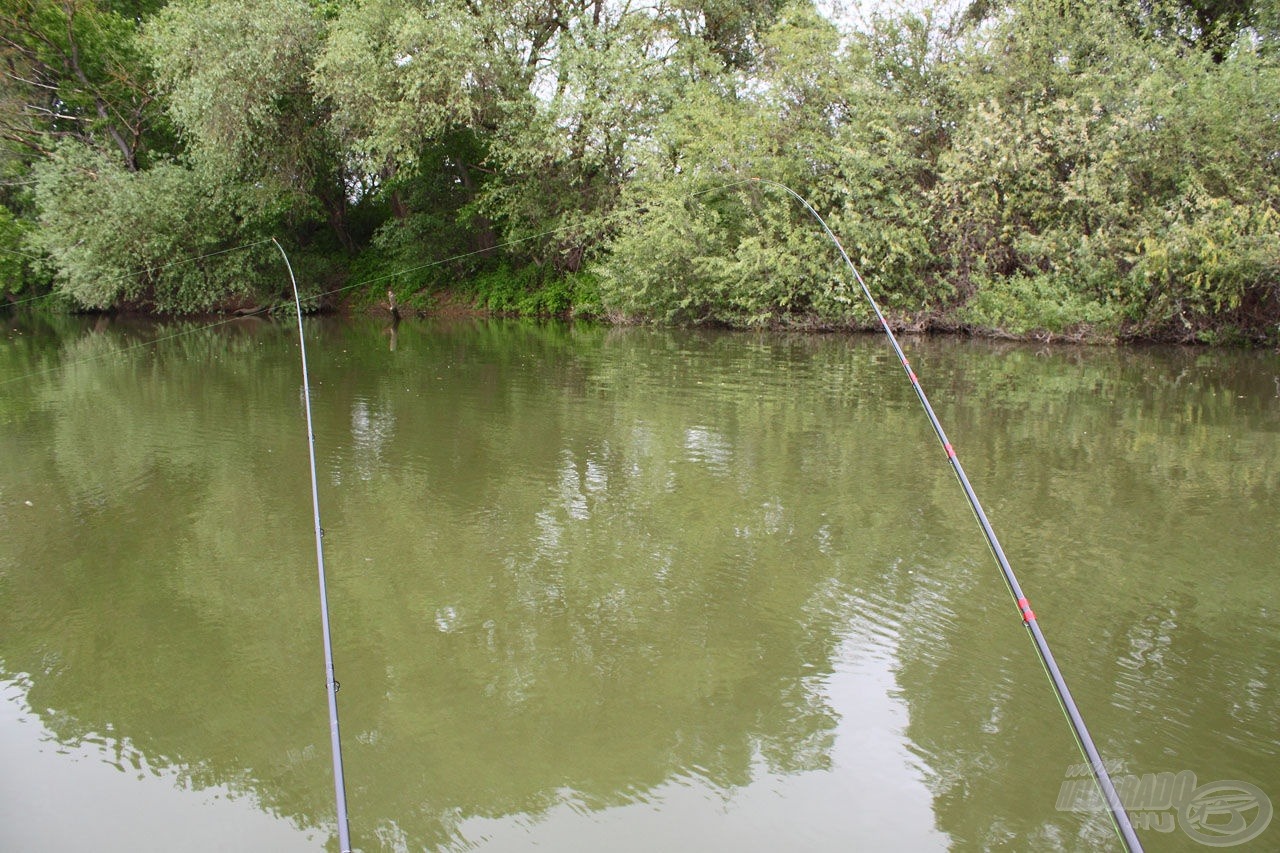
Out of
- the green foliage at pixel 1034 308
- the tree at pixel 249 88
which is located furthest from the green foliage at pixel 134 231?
the green foliage at pixel 1034 308

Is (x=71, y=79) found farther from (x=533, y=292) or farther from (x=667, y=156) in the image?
(x=667, y=156)

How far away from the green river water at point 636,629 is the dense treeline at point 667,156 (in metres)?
6.81

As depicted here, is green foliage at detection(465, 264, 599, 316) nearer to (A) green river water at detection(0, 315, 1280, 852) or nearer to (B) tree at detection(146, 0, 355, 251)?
(B) tree at detection(146, 0, 355, 251)

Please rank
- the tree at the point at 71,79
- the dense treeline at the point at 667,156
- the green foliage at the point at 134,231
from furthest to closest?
the tree at the point at 71,79, the green foliage at the point at 134,231, the dense treeline at the point at 667,156

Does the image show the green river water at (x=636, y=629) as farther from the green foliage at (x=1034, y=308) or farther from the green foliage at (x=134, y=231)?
the green foliage at (x=134, y=231)

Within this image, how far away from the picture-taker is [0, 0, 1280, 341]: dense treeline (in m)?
14.9

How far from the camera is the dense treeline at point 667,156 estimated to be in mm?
14914

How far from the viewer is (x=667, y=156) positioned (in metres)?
20.3

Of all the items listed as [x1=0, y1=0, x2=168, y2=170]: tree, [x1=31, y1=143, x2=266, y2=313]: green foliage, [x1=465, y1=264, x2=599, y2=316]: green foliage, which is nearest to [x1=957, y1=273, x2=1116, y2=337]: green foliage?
[x1=465, y1=264, x2=599, y2=316]: green foliage

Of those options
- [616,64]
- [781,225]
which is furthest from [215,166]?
[781,225]

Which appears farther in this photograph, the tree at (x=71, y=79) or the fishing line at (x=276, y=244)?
the tree at (x=71, y=79)

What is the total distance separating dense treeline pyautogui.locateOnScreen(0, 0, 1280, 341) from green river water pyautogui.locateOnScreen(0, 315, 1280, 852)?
22.3 ft

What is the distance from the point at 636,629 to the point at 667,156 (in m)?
17.2

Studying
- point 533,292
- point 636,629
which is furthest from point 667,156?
point 636,629
